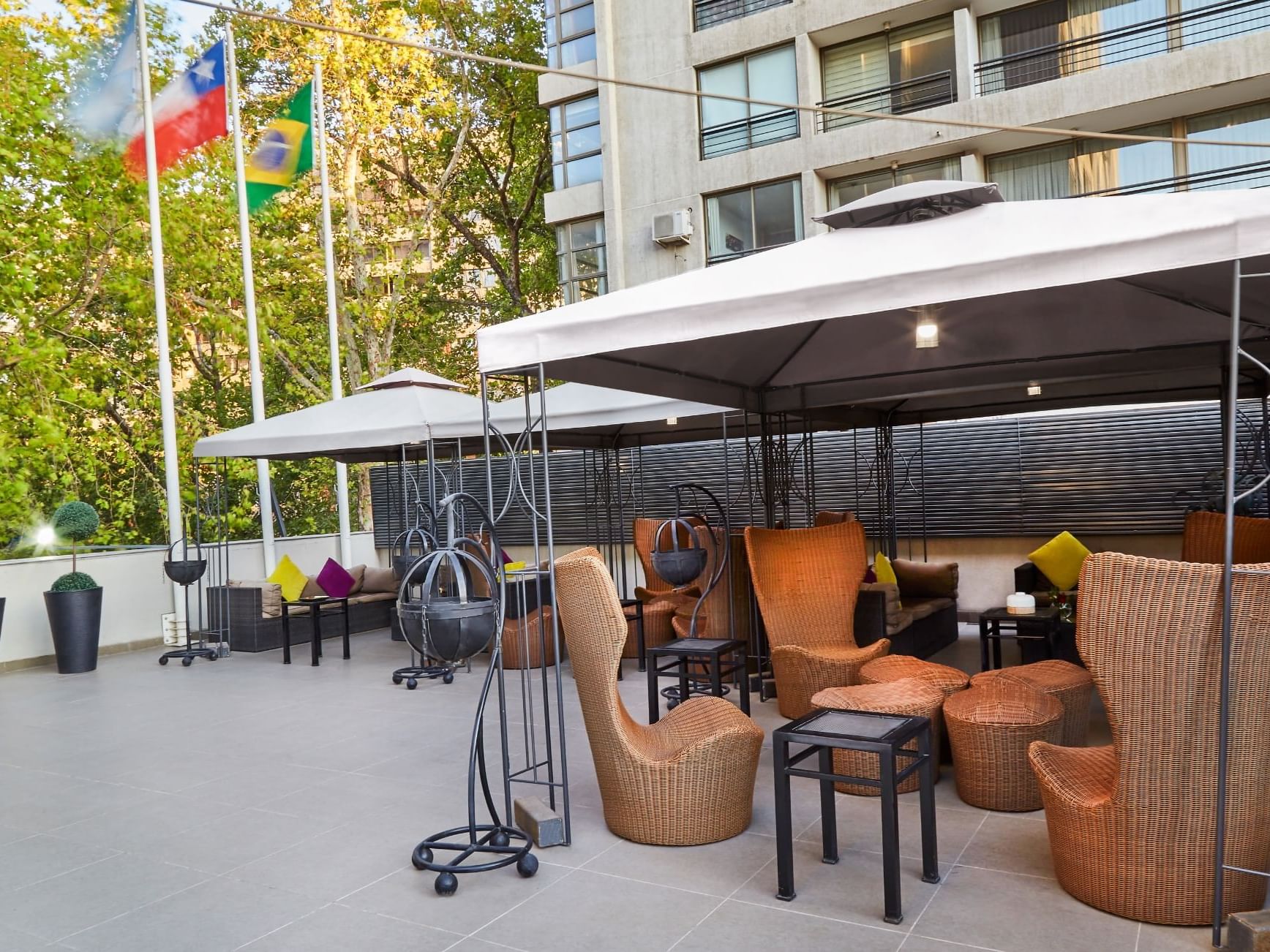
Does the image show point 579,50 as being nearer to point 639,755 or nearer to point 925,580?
point 925,580

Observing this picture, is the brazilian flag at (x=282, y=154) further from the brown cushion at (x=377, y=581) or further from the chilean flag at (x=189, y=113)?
the brown cushion at (x=377, y=581)

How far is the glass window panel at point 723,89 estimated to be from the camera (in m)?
14.6

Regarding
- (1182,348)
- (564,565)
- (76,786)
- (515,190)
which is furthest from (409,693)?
(515,190)

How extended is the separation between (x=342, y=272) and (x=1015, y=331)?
1577cm

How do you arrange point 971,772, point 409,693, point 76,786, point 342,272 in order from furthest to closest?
1. point 342,272
2. point 409,693
3. point 76,786
4. point 971,772

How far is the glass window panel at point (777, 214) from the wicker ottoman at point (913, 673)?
1012 cm

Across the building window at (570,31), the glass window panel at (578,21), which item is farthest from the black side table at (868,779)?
the glass window panel at (578,21)

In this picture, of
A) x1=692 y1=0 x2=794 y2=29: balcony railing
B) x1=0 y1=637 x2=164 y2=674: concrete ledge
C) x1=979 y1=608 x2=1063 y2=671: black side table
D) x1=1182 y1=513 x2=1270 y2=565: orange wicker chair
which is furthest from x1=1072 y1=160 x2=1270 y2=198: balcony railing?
x1=0 y1=637 x2=164 y2=674: concrete ledge

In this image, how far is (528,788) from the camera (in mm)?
4465

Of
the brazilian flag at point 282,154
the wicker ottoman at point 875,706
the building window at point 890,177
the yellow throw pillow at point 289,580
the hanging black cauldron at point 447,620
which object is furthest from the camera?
the building window at point 890,177

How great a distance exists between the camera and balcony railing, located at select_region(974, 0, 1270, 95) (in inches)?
464

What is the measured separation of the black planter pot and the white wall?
0.50m

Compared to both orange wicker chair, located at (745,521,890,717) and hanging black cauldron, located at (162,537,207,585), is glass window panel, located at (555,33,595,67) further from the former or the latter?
orange wicker chair, located at (745,521,890,717)

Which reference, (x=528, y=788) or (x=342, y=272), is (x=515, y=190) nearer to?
(x=342, y=272)
